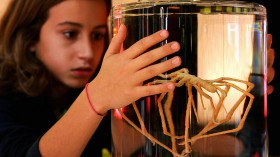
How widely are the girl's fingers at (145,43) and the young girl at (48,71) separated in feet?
0.53

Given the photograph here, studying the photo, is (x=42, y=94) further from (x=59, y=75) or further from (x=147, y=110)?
(x=147, y=110)

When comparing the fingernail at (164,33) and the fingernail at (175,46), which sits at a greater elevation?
the fingernail at (164,33)

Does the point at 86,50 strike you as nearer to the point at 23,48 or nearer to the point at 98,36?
the point at 98,36

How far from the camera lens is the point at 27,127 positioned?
814 millimetres

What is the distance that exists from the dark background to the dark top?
66cm

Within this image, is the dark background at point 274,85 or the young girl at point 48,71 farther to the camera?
the dark background at point 274,85

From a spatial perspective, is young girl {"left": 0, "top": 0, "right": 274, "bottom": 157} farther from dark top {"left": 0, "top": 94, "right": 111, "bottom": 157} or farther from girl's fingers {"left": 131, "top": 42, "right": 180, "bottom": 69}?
girl's fingers {"left": 131, "top": 42, "right": 180, "bottom": 69}

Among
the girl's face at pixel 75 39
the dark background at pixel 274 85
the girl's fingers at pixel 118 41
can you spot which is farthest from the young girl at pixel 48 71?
the dark background at pixel 274 85

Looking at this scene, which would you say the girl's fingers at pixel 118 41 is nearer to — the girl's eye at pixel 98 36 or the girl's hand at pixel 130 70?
the girl's hand at pixel 130 70

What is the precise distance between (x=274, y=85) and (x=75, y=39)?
2.64ft

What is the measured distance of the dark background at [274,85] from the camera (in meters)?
1.45

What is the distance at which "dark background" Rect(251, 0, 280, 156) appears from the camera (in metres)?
1.45

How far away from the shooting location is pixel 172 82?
0.44m

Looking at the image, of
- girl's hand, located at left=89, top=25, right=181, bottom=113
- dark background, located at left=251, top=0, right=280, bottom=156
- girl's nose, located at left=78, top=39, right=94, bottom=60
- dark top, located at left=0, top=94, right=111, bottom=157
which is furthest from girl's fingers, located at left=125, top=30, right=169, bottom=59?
dark background, located at left=251, top=0, right=280, bottom=156
